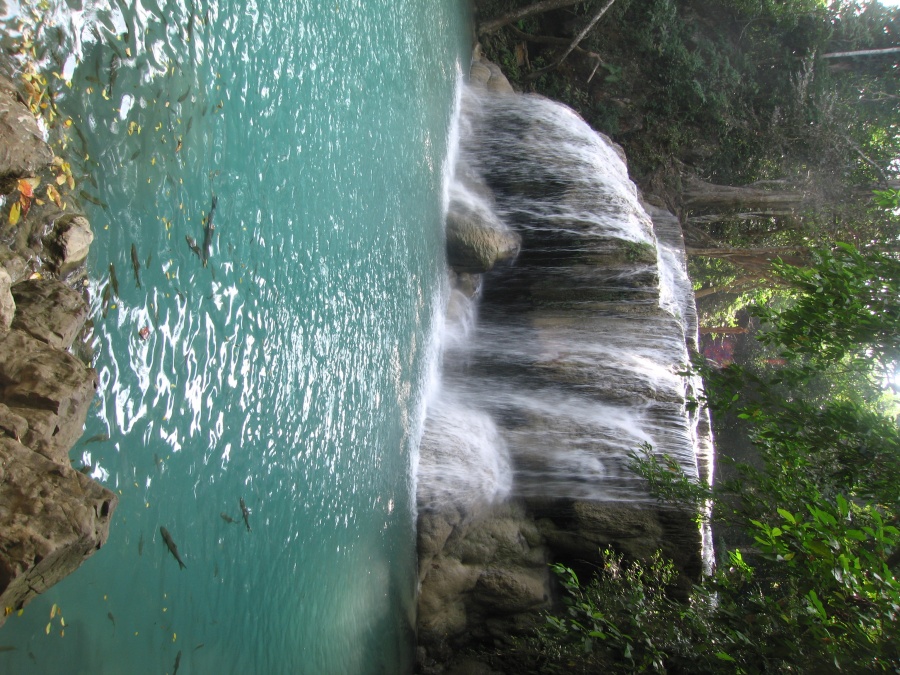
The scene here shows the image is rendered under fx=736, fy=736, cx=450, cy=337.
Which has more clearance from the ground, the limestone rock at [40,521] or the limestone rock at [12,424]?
the limestone rock at [12,424]

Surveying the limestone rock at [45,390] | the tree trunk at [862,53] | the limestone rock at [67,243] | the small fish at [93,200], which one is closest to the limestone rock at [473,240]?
the small fish at [93,200]

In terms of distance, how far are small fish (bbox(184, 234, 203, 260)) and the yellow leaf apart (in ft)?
2.54

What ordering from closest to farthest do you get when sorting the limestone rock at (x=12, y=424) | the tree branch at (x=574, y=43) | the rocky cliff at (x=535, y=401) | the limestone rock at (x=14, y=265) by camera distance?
the limestone rock at (x=12, y=424), the limestone rock at (x=14, y=265), the rocky cliff at (x=535, y=401), the tree branch at (x=574, y=43)

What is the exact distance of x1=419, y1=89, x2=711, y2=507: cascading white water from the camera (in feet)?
24.3

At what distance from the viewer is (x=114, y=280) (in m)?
2.44

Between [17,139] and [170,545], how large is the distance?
1429 millimetres

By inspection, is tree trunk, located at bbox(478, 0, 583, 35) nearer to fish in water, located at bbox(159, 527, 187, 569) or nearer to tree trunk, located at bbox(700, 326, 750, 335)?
fish in water, located at bbox(159, 527, 187, 569)

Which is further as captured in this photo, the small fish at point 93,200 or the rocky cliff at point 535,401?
the rocky cliff at point 535,401

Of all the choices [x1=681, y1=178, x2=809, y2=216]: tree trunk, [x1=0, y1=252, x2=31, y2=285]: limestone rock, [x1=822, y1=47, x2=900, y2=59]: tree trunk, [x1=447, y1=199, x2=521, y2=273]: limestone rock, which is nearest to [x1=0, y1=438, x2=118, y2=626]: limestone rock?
[x1=0, y1=252, x2=31, y2=285]: limestone rock

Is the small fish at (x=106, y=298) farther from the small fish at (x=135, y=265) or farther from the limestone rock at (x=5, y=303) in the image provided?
the limestone rock at (x=5, y=303)

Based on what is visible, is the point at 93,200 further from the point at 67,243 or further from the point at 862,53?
the point at 862,53

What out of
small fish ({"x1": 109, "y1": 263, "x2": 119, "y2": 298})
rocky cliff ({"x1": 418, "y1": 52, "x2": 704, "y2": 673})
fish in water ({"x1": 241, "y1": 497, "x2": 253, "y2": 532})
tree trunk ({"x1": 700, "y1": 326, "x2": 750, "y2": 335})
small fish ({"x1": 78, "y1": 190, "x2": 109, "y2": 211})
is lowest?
tree trunk ({"x1": 700, "y1": 326, "x2": 750, "y2": 335})

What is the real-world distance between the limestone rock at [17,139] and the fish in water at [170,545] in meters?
1.26

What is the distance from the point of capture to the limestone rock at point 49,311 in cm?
206
